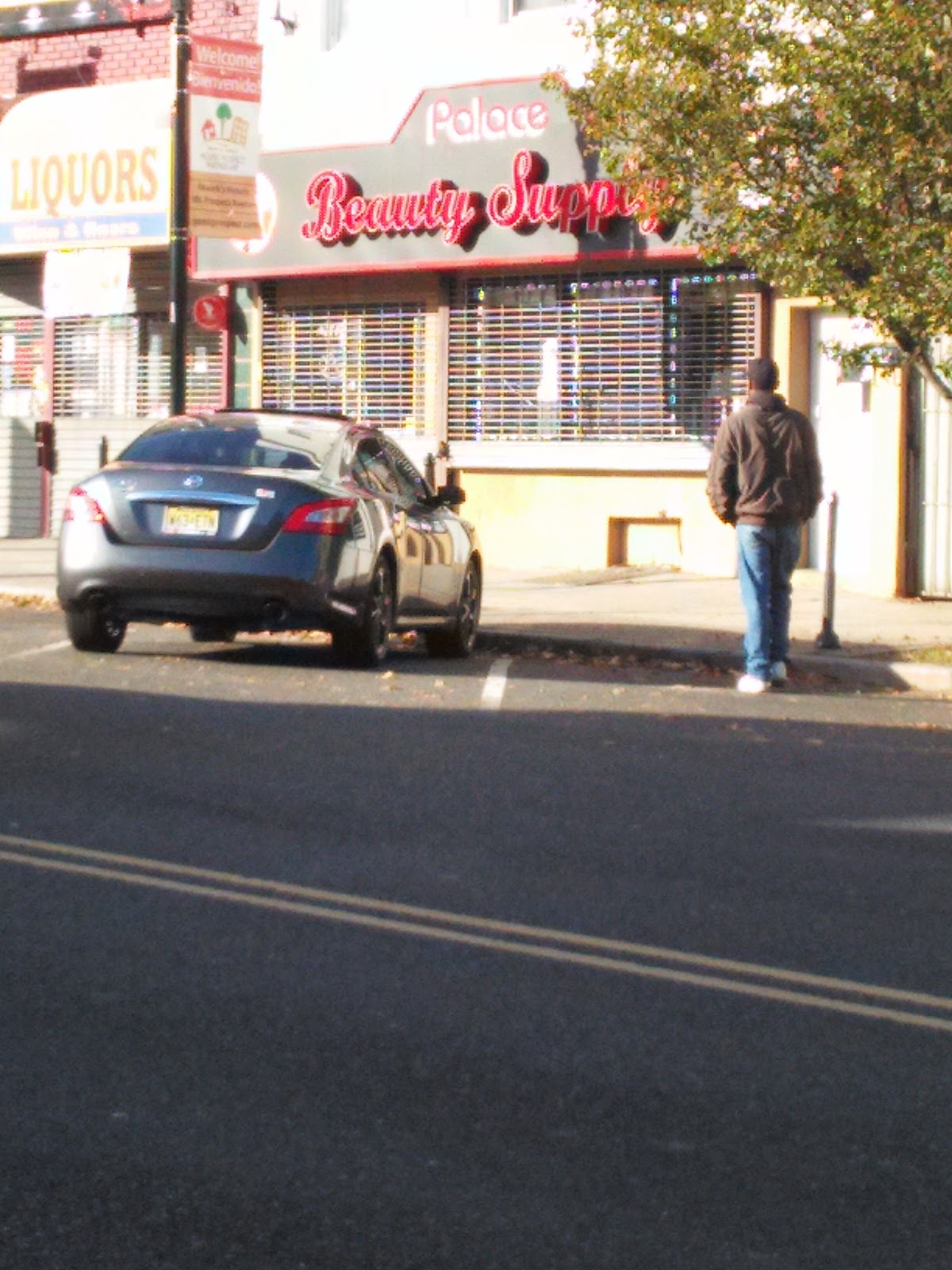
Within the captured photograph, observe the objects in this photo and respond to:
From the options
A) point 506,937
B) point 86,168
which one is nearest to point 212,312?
point 86,168

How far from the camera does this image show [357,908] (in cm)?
676

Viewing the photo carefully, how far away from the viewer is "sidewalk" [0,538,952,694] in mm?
14445

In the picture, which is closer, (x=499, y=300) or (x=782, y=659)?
(x=782, y=659)

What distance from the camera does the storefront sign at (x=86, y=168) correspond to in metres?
25.4

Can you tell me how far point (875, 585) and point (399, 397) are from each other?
612 cm

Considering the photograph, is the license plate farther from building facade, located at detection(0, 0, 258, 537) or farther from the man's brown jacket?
building facade, located at detection(0, 0, 258, 537)

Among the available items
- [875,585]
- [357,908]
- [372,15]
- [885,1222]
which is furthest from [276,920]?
[372,15]

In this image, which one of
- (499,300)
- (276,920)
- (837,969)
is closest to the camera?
(837,969)

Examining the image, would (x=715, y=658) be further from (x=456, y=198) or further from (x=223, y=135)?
(x=456, y=198)

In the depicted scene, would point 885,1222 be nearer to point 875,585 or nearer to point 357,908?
point 357,908

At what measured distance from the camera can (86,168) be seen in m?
26.1

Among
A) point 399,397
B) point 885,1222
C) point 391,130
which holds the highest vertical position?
point 391,130

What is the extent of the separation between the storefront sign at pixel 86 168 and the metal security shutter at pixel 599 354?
437 cm

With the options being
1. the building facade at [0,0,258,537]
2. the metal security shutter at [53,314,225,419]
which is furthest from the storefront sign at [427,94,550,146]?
the metal security shutter at [53,314,225,419]
